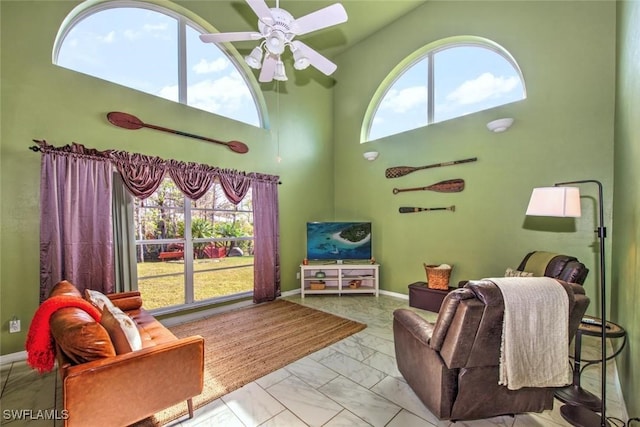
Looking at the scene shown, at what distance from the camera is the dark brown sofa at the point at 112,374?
4.41ft

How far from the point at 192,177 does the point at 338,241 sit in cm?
248

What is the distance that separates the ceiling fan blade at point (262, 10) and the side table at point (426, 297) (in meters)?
3.54

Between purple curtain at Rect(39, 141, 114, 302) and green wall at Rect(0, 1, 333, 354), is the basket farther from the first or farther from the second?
purple curtain at Rect(39, 141, 114, 302)

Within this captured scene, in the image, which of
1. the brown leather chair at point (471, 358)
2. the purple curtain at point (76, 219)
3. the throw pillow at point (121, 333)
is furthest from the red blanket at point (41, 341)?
the brown leather chair at point (471, 358)

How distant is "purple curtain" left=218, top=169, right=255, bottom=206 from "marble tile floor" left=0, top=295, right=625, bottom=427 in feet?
7.89

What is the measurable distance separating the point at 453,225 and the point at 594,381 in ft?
6.93

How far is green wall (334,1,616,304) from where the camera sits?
286cm

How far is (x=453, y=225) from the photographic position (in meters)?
3.88

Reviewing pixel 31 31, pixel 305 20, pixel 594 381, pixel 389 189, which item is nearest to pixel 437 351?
pixel 594 381

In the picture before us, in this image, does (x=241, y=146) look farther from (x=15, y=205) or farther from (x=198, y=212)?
(x=15, y=205)

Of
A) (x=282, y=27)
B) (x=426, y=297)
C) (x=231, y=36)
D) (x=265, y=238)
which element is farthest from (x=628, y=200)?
(x=265, y=238)

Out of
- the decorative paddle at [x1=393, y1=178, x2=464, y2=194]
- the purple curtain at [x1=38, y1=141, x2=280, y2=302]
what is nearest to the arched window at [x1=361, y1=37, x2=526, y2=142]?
the decorative paddle at [x1=393, y1=178, x2=464, y2=194]

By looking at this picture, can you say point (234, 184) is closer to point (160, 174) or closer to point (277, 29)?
point (160, 174)

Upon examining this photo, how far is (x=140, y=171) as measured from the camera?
308 centimetres
